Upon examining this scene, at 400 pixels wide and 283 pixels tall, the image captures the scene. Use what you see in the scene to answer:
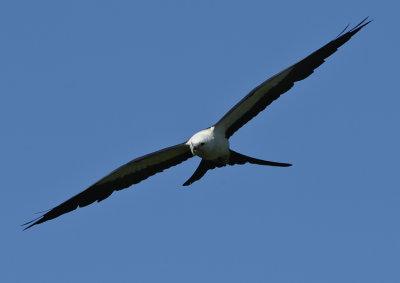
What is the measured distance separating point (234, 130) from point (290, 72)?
1270 mm

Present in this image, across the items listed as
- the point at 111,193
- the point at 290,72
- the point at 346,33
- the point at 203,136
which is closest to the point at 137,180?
the point at 111,193

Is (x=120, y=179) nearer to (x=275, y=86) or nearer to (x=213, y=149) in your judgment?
(x=213, y=149)

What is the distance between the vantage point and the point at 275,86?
46.7 feet

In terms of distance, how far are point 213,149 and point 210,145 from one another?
0.08 metres

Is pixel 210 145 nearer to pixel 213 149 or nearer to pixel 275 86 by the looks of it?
pixel 213 149

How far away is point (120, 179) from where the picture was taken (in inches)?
593

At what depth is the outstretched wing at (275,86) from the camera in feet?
45.9

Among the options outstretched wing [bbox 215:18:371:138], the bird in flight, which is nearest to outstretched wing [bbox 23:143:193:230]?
the bird in flight

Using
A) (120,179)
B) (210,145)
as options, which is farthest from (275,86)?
(120,179)

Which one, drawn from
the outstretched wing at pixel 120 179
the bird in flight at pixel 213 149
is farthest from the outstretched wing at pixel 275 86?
the outstretched wing at pixel 120 179

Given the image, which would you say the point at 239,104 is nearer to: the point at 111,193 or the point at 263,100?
the point at 263,100

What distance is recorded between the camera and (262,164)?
14.5m

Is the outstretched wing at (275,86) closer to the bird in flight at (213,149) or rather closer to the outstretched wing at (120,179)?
the bird in flight at (213,149)

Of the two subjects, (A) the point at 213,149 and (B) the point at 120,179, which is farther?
(B) the point at 120,179
